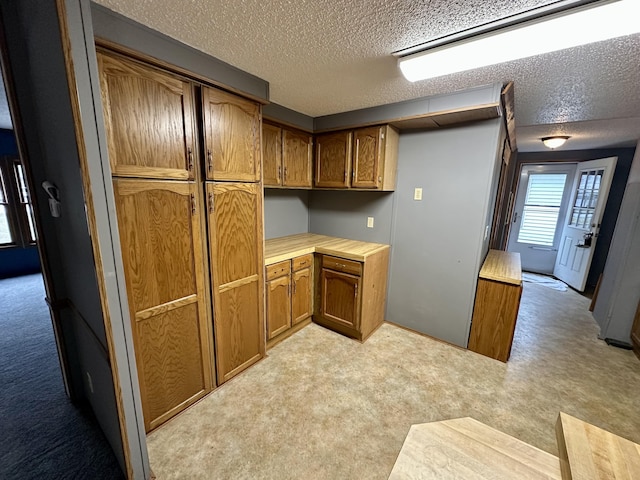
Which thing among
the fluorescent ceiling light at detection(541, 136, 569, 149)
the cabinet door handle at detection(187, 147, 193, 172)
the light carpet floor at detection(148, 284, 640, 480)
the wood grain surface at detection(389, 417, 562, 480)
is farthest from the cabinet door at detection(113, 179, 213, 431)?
the fluorescent ceiling light at detection(541, 136, 569, 149)

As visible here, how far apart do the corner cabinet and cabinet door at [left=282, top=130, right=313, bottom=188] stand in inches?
35.0

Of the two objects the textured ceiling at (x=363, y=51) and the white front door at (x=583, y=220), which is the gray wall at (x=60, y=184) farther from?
the white front door at (x=583, y=220)

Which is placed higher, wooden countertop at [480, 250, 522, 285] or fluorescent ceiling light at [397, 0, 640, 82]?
fluorescent ceiling light at [397, 0, 640, 82]

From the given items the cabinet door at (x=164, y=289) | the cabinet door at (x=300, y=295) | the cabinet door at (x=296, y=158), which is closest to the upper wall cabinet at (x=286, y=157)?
the cabinet door at (x=296, y=158)

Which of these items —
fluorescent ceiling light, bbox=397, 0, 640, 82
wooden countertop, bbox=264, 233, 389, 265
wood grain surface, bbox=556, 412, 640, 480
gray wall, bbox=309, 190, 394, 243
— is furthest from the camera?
gray wall, bbox=309, 190, 394, 243

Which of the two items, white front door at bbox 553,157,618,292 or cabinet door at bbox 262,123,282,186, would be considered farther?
white front door at bbox 553,157,618,292

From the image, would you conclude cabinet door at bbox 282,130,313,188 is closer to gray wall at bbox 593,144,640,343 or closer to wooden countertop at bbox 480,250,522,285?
wooden countertop at bbox 480,250,522,285

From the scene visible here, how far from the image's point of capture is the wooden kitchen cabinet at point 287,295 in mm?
2419

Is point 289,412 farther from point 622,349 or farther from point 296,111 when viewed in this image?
point 622,349

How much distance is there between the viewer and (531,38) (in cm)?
134

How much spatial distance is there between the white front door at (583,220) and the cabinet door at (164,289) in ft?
18.0

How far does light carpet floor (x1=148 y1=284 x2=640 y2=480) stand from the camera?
151 cm

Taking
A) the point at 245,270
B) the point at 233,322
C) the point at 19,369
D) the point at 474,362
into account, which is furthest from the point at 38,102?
the point at 474,362

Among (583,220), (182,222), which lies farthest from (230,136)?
(583,220)
